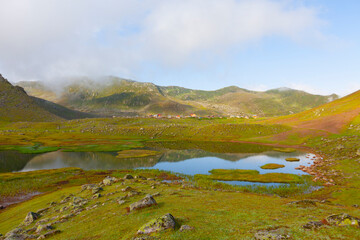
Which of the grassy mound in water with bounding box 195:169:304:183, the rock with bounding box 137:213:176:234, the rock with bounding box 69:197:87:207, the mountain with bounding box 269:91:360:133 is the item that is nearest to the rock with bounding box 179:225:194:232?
the rock with bounding box 137:213:176:234

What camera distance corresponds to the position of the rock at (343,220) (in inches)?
733

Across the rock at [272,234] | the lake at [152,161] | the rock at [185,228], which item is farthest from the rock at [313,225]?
the lake at [152,161]

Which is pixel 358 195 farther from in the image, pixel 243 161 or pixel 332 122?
pixel 332 122

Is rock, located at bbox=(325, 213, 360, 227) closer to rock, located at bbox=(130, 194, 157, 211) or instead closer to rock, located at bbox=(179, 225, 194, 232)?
rock, located at bbox=(179, 225, 194, 232)

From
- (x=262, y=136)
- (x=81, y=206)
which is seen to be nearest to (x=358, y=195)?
(x=81, y=206)

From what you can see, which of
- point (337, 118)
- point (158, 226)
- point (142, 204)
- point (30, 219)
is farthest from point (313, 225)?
point (337, 118)

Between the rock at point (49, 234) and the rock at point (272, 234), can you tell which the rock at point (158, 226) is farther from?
the rock at point (49, 234)

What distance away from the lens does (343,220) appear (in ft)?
63.1

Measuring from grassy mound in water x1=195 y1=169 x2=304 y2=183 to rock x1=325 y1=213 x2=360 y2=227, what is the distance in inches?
1964

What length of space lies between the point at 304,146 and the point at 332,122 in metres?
53.1

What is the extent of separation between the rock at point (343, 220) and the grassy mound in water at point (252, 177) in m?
49.9

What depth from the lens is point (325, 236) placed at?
55.0 feet

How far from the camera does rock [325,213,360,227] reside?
61.1 feet

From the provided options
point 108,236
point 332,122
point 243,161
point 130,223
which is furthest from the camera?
point 332,122
